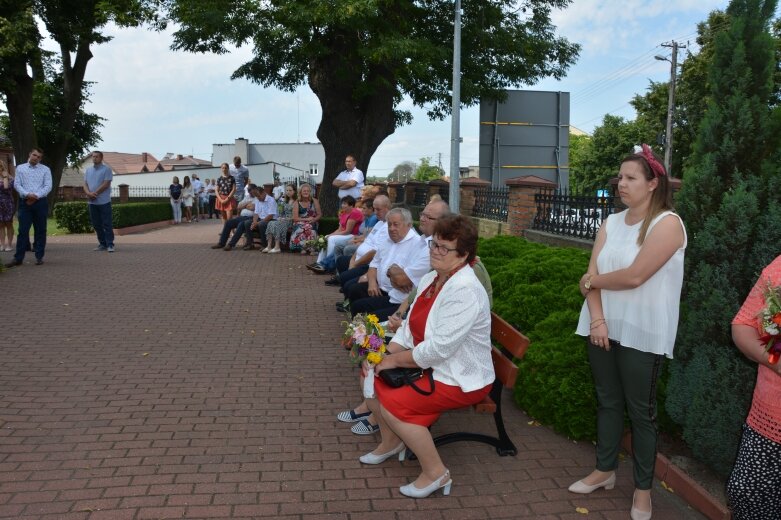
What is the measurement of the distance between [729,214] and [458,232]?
56.4 inches

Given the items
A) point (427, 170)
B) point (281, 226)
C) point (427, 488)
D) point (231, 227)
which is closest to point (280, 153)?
point (427, 170)

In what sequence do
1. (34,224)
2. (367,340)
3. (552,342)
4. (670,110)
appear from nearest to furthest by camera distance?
(367,340)
(552,342)
(34,224)
(670,110)

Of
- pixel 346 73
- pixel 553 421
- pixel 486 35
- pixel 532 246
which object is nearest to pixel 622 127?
pixel 486 35

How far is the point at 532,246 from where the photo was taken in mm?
8336

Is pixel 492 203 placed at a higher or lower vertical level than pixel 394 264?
higher

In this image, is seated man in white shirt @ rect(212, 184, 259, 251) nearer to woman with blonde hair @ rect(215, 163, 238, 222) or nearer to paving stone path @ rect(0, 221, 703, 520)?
woman with blonde hair @ rect(215, 163, 238, 222)

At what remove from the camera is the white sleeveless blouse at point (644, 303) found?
3312mm

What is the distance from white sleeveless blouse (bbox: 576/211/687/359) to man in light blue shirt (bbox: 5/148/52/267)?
10.4m

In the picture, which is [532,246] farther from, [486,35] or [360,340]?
[486,35]

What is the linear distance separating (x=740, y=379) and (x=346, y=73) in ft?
54.1

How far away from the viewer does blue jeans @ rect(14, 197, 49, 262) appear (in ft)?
37.2

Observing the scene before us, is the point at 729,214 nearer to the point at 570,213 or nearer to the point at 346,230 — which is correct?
the point at 570,213

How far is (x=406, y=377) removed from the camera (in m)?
3.73

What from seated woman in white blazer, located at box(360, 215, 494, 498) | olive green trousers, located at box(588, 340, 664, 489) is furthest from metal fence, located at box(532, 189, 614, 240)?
seated woman in white blazer, located at box(360, 215, 494, 498)
